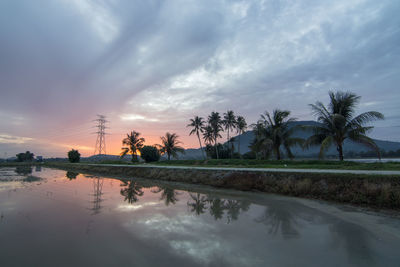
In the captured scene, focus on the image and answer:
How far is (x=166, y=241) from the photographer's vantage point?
582 cm

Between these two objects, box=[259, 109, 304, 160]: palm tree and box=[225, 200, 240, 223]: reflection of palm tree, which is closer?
box=[225, 200, 240, 223]: reflection of palm tree

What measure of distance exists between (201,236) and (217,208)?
12.4 feet

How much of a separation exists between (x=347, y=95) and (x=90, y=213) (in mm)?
22064

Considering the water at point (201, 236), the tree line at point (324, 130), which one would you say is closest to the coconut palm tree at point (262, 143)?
the tree line at point (324, 130)

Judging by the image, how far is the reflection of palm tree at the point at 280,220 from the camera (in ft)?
21.4

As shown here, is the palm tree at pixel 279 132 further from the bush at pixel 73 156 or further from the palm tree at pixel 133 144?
the bush at pixel 73 156

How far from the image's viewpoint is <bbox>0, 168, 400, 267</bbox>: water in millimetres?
4766

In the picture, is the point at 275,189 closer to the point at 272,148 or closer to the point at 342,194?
the point at 342,194

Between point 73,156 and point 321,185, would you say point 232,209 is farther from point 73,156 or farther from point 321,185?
point 73,156

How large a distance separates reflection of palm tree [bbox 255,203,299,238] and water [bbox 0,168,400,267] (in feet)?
0.10

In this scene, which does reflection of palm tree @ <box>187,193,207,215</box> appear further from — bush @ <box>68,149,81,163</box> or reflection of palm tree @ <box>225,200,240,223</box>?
bush @ <box>68,149,81,163</box>

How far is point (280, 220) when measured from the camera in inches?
303

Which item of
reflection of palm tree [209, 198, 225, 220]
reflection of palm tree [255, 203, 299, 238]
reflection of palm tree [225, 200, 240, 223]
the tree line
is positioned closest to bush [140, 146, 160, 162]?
the tree line

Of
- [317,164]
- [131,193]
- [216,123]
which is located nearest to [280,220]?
[131,193]
